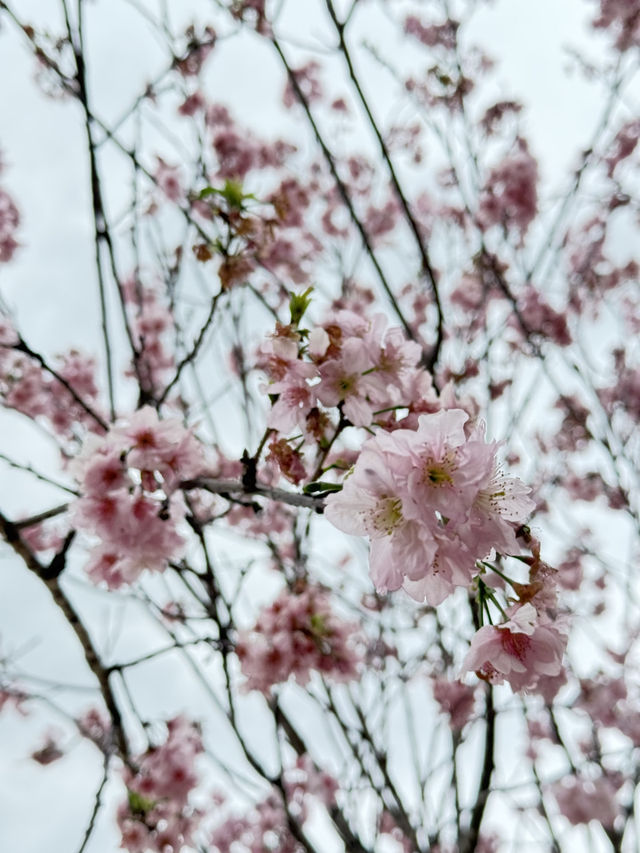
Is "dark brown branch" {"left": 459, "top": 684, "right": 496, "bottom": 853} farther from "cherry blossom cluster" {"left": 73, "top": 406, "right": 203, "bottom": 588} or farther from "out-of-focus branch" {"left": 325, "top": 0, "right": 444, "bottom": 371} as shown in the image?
"cherry blossom cluster" {"left": 73, "top": 406, "right": 203, "bottom": 588}

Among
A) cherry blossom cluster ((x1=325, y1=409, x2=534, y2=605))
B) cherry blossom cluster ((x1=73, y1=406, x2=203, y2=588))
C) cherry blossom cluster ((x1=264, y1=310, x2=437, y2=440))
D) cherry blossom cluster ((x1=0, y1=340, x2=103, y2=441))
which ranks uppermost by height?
cherry blossom cluster ((x1=0, y1=340, x2=103, y2=441))

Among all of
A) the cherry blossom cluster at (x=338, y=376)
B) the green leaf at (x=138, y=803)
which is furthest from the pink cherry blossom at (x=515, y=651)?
the green leaf at (x=138, y=803)

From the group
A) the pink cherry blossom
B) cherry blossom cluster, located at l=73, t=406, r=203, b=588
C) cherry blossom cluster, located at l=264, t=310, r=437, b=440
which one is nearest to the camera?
the pink cherry blossom

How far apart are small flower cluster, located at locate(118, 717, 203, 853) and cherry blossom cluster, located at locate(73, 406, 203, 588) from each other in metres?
1.80

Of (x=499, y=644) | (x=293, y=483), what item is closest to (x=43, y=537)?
(x=293, y=483)

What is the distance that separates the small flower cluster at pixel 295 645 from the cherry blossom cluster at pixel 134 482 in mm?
1206

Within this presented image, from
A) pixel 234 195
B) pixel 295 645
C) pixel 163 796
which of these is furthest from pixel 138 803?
pixel 234 195

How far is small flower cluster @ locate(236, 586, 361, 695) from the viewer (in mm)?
3143

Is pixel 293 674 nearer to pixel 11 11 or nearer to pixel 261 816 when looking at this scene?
pixel 261 816

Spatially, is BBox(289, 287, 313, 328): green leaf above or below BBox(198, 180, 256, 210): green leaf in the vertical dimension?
below

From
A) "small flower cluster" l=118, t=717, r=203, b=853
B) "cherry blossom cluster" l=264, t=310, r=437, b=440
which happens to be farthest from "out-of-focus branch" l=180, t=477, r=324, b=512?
"small flower cluster" l=118, t=717, r=203, b=853

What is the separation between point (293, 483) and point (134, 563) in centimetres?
86

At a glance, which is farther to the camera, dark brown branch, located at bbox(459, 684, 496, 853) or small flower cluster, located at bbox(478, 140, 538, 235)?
small flower cluster, located at bbox(478, 140, 538, 235)

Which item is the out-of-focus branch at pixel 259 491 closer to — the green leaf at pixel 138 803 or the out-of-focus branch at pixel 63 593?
the out-of-focus branch at pixel 63 593
